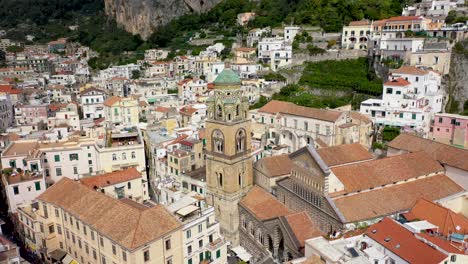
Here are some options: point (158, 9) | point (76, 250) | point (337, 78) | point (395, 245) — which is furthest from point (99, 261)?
point (158, 9)

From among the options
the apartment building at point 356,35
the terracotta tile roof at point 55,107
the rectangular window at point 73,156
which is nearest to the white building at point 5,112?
the terracotta tile roof at point 55,107

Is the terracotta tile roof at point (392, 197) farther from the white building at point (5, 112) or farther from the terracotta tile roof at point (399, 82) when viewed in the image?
the white building at point (5, 112)

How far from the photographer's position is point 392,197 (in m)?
30.6

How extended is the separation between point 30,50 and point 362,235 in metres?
129

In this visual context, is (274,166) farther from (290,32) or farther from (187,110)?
(290,32)

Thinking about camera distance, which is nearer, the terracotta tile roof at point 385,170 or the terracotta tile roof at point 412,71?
the terracotta tile roof at point 385,170

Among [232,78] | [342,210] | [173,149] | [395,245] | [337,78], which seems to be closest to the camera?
[395,245]

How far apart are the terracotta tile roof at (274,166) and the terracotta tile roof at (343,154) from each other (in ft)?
11.8

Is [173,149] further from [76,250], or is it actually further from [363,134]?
[363,134]

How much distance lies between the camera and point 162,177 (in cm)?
4550

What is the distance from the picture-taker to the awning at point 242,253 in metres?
33.5

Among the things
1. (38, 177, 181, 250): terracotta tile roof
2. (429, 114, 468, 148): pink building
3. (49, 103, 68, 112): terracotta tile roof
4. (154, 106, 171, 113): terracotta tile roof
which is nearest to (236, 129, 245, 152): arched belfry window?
(38, 177, 181, 250): terracotta tile roof

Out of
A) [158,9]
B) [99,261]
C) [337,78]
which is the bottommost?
[99,261]

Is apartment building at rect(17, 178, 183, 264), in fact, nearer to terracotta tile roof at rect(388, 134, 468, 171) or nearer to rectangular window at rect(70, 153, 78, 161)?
rectangular window at rect(70, 153, 78, 161)
